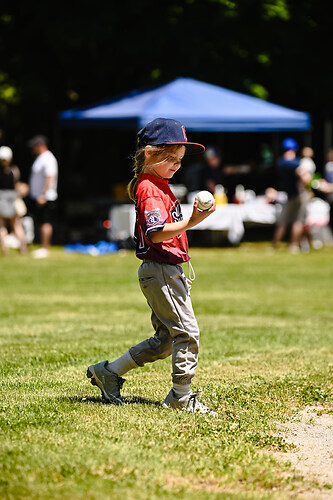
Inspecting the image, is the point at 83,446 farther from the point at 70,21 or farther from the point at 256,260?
the point at 70,21

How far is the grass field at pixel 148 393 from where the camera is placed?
3918mm

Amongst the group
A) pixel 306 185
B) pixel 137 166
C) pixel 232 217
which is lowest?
pixel 232 217

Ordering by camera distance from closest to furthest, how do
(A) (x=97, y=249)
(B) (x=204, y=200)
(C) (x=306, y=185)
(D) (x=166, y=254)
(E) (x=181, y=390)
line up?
(B) (x=204, y=200)
(D) (x=166, y=254)
(E) (x=181, y=390)
(A) (x=97, y=249)
(C) (x=306, y=185)

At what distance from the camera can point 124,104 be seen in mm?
19281

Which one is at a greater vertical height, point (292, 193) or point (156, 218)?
point (156, 218)

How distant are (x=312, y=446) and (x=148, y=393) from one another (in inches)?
54.6

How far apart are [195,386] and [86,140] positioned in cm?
2321

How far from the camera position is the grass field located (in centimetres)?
392

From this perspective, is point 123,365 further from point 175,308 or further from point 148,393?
point 175,308

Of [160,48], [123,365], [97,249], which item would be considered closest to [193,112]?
[97,249]

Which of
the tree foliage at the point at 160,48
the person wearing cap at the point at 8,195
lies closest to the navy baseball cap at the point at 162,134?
the person wearing cap at the point at 8,195

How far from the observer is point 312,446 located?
4.64 metres

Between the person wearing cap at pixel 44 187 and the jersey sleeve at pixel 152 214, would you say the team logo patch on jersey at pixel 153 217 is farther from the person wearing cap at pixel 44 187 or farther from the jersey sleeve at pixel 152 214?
the person wearing cap at pixel 44 187

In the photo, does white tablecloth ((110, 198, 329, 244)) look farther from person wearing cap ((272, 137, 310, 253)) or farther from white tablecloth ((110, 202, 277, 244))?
person wearing cap ((272, 137, 310, 253))
